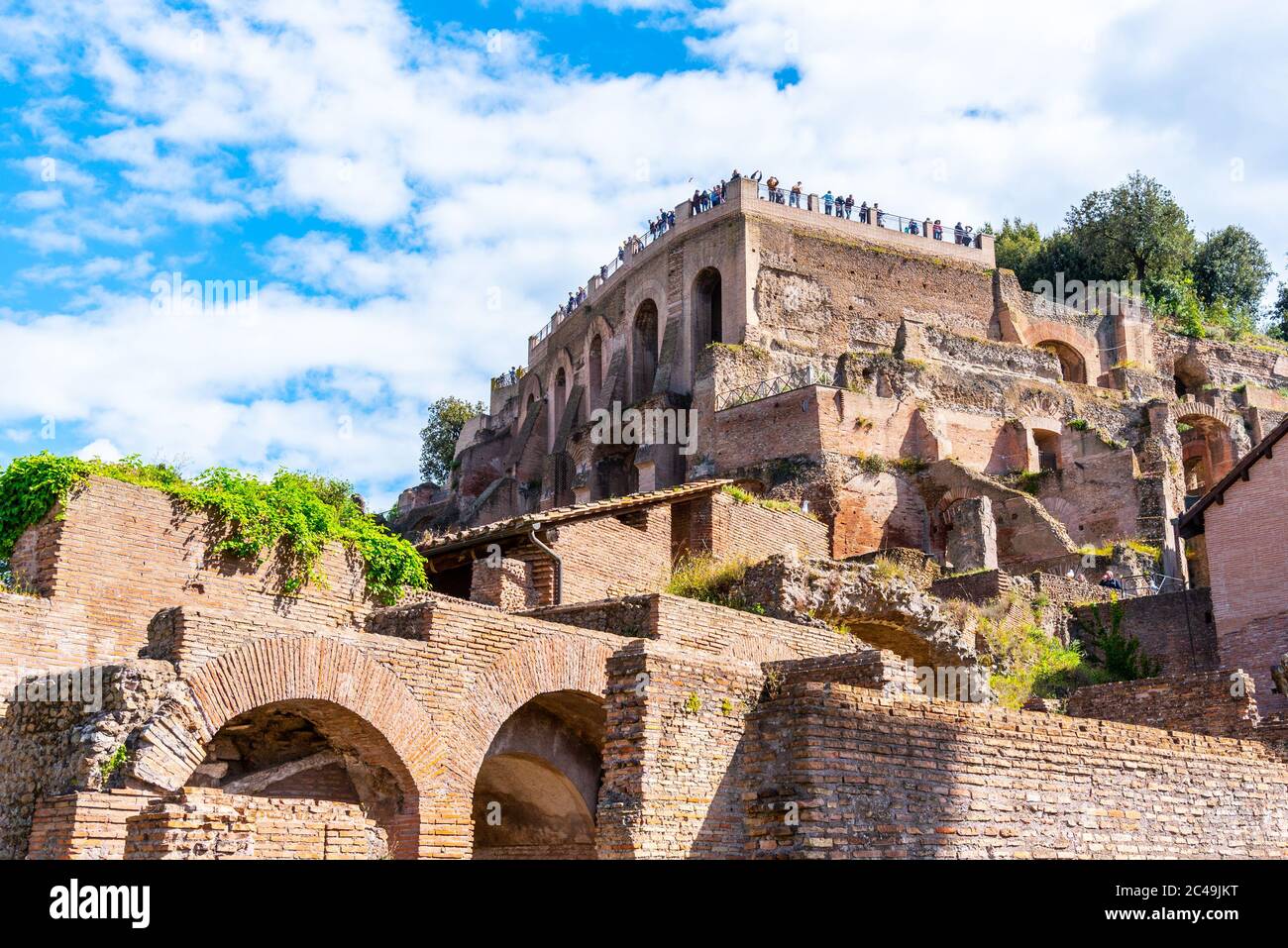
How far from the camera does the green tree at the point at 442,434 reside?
58.2 meters

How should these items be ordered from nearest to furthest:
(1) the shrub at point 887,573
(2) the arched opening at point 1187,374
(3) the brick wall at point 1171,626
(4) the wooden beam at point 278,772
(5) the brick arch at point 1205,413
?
(4) the wooden beam at point 278,772
(1) the shrub at point 887,573
(3) the brick wall at point 1171,626
(5) the brick arch at point 1205,413
(2) the arched opening at point 1187,374

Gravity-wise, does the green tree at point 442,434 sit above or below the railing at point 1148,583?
above

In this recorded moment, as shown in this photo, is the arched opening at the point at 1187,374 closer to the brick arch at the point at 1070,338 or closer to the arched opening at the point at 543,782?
the brick arch at the point at 1070,338

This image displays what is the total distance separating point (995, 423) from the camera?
119 ft

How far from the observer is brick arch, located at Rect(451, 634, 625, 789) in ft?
39.5

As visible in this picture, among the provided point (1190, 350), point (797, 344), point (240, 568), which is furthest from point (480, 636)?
point (1190, 350)

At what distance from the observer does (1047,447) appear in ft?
123

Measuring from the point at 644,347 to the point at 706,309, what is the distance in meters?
3.36

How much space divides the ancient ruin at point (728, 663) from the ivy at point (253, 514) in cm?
19

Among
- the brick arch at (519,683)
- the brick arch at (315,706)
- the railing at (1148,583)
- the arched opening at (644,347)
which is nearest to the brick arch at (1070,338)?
the arched opening at (644,347)

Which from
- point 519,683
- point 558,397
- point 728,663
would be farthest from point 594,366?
point 728,663

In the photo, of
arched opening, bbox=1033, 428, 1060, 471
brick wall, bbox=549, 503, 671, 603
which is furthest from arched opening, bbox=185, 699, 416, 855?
arched opening, bbox=1033, 428, 1060, 471
